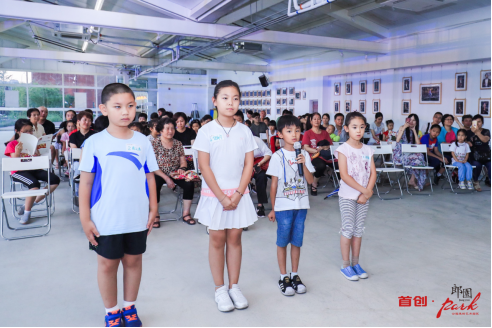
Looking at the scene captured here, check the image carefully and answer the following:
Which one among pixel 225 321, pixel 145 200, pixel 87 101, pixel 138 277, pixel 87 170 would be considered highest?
pixel 87 101

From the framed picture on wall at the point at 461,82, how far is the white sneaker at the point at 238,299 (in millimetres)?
8293

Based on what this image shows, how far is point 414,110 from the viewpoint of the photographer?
1013 cm

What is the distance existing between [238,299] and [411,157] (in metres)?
5.26

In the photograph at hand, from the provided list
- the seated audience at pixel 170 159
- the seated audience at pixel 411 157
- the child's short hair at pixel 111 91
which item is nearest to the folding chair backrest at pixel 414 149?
the seated audience at pixel 411 157

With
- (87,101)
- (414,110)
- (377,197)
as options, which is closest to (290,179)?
(377,197)

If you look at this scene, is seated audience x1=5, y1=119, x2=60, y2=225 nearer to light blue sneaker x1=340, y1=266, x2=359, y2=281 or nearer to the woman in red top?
light blue sneaker x1=340, y1=266, x2=359, y2=281

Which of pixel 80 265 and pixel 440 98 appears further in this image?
pixel 440 98

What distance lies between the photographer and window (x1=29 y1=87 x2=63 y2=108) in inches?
688

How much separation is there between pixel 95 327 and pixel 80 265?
3.68 ft

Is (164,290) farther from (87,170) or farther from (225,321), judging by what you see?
(87,170)

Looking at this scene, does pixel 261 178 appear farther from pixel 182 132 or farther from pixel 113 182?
pixel 113 182

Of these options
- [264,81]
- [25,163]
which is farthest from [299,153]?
[264,81]

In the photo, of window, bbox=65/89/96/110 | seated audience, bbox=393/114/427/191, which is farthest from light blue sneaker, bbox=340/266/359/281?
window, bbox=65/89/96/110

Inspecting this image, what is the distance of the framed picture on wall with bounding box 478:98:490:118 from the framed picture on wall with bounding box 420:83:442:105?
41.4 inches
